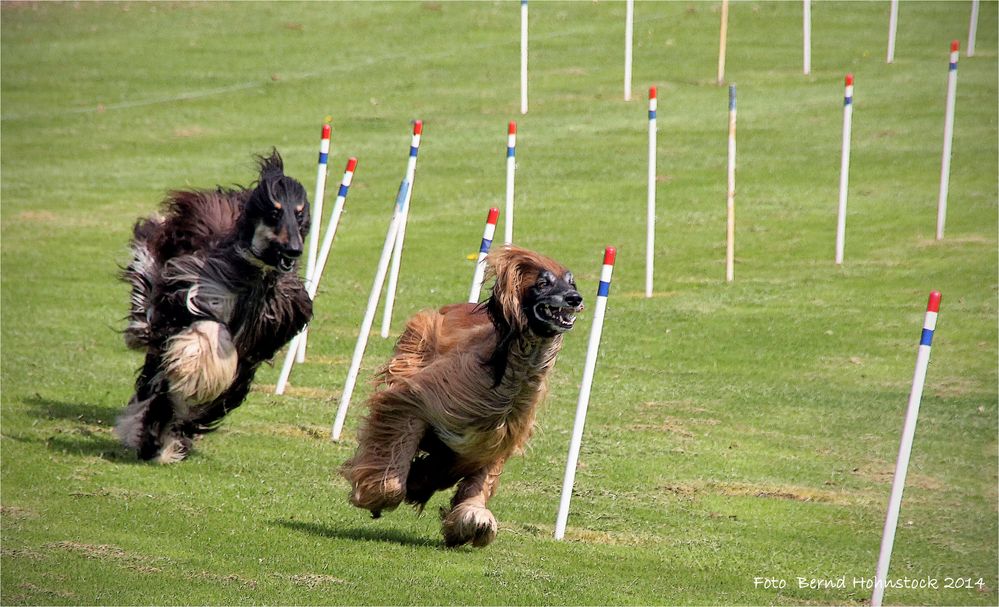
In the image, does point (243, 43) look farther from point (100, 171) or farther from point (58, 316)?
point (58, 316)

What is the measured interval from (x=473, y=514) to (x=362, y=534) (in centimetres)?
84

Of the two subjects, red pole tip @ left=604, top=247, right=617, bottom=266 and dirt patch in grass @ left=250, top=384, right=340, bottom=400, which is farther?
dirt patch in grass @ left=250, top=384, right=340, bottom=400

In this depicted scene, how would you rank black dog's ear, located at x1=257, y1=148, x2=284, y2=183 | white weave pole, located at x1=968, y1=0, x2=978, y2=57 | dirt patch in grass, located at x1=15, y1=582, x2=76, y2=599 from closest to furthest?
dirt patch in grass, located at x1=15, y1=582, x2=76, y2=599
black dog's ear, located at x1=257, y1=148, x2=284, y2=183
white weave pole, located at x1=968, y1=0, x2=978, y2=57

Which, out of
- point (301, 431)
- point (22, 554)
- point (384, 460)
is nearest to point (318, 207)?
point (301, 431)

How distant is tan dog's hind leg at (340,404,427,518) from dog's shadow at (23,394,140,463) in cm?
248

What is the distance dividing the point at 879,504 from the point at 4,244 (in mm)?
12619

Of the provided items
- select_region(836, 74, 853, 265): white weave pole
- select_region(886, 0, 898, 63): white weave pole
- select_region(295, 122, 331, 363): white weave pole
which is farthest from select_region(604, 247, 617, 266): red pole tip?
select_region(886, 0, 898, 63): white weave pole

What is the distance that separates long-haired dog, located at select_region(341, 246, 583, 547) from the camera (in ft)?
22.3

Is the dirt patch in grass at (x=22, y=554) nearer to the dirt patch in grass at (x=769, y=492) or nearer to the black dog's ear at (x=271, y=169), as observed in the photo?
the black dog's ear at (x=271, y=169)

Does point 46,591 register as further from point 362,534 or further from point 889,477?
point 889,477

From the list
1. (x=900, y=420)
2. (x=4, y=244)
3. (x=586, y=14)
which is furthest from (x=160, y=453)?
(x=586, y=14)

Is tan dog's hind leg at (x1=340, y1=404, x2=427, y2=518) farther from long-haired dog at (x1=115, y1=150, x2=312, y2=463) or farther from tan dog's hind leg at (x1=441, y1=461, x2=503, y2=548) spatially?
long-haired dog at (x1=115, y1=150, x2=312, y2=463)

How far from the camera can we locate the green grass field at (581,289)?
765 centimetres

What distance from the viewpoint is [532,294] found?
22.1 ft
